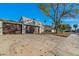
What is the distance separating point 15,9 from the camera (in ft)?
7.37

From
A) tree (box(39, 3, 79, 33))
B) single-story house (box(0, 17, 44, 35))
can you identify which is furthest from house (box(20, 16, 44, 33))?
tree (box(39, 3, 79, 33))

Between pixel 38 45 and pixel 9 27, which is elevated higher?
pixel 9 27

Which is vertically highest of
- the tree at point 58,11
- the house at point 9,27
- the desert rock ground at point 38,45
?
the tree at point 58,11

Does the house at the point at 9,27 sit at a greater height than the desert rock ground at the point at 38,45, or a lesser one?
greater

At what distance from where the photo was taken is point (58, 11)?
227cm

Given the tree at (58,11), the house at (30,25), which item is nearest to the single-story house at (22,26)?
the house at (30,25)

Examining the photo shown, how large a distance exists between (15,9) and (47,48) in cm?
52

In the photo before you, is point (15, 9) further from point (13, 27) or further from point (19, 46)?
point (19, 46)

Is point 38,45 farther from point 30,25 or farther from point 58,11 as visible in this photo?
point 58,11

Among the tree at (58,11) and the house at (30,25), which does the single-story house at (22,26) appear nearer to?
the house at (30,25)

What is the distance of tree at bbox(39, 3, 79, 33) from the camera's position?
7.30ft

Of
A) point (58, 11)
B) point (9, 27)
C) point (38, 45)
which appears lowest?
point (38, 45)

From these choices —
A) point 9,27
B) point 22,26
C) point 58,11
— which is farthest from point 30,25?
point 58,11

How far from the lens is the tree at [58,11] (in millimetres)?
2227
